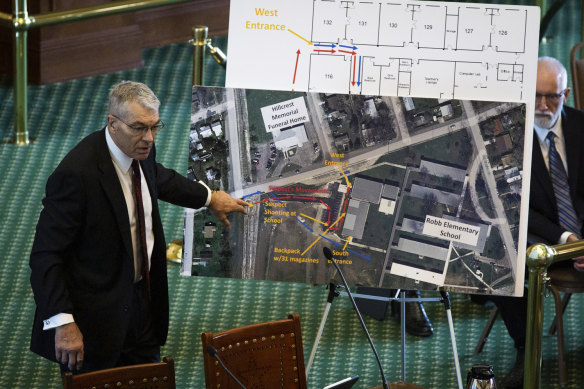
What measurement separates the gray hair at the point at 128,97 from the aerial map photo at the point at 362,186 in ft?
1.25

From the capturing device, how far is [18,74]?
17.7 ft

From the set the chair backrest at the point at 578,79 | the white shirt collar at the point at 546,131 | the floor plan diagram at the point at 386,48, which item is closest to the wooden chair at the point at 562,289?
the white shirt collar at the point at 546,131

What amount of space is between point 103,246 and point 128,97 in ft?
1.64

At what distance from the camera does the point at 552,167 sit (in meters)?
4.41

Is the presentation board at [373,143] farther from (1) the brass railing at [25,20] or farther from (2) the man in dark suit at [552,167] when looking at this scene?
(1) the brass railing at [25,20]

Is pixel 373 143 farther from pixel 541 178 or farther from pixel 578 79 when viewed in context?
pixel 578 79

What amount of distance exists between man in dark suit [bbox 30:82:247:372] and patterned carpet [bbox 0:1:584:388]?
1.04 metres

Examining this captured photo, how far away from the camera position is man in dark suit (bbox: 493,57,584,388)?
4.34m

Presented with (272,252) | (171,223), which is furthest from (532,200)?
(171,223)

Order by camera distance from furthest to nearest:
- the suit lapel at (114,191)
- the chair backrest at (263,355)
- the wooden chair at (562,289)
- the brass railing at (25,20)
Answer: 1. the brass railing at (25,20)
2. the wooden chair at (562,289)
3. the suit lapel at (114,191)
4. the chair backrest at (263,355)

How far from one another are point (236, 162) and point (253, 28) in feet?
1.69

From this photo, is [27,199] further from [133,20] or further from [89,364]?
[89,364]

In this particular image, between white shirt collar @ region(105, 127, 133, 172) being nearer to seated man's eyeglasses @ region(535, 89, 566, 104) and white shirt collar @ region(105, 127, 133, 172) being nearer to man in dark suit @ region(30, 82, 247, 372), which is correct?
man in dark suit @ region(30, 82, 247, 372)

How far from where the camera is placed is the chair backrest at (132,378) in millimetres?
2785
